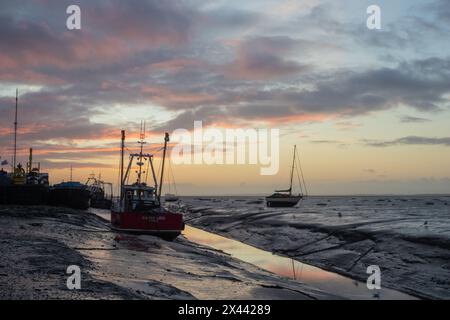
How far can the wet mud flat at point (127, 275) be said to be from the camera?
12492 mm

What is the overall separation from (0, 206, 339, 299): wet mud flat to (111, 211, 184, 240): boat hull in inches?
221

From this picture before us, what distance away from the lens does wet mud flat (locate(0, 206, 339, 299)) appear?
12492 mm

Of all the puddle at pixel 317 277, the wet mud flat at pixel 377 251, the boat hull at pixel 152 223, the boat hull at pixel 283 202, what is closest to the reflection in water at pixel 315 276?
the puddle at pixel 317 277

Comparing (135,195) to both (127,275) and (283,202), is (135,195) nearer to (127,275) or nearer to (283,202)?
(127,275)

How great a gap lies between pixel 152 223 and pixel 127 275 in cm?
1529

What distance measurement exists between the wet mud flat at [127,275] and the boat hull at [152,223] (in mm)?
5621

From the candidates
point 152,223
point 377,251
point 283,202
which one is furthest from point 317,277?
point 283,202

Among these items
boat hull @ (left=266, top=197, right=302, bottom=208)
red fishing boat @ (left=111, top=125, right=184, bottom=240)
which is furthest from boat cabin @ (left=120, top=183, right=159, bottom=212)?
boat hull @ (left=266, top=197, right=302, bottom=208)

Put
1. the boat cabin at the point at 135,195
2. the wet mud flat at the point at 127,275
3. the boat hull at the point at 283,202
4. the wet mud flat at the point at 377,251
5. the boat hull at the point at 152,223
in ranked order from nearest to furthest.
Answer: the wet mud flat at the point at 127,275 < the wet mud flat at the point at 377,251 < the boat hull at the point at 152,223 < the boat cabin at the point at 135,195 < the boat hull at the point at 283,202

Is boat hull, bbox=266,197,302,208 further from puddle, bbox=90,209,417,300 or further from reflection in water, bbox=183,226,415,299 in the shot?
puddle, bbox=90,209,417,300

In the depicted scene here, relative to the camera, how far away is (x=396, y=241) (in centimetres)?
2973

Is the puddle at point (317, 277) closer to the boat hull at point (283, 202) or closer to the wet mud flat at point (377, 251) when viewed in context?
the wet mud flat at point (377, 251)

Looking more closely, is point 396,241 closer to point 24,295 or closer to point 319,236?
point 319,236
